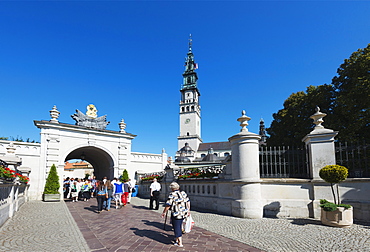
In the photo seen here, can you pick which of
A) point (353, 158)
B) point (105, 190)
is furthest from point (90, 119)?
point (353, 158)

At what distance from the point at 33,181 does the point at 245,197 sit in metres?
17.4

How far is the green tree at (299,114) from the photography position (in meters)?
19.2

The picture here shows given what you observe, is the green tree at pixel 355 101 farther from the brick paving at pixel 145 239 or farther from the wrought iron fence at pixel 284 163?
the brick paving at pixel 145 239

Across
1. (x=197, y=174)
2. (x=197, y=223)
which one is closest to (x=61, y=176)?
(x=197, y=174)

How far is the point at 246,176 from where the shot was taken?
9.55m

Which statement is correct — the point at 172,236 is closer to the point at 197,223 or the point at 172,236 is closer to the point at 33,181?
the point at 197,223

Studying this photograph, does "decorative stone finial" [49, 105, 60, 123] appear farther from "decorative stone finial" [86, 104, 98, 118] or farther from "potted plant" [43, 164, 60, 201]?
"potted plant" [43, 164, 60, 201]

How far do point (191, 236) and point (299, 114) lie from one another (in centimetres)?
1778

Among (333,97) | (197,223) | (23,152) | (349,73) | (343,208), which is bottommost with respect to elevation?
(197,223)

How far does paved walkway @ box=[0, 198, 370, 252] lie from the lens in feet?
18.0

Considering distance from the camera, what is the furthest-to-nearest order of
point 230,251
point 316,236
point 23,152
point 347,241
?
point 23,152, point 316,236, point 347,241, point 230,251

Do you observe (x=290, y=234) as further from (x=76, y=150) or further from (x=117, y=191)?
(x=76, y=150)

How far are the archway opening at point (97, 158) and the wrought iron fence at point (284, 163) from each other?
17511 millimetres

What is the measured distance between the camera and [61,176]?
66.6ft
